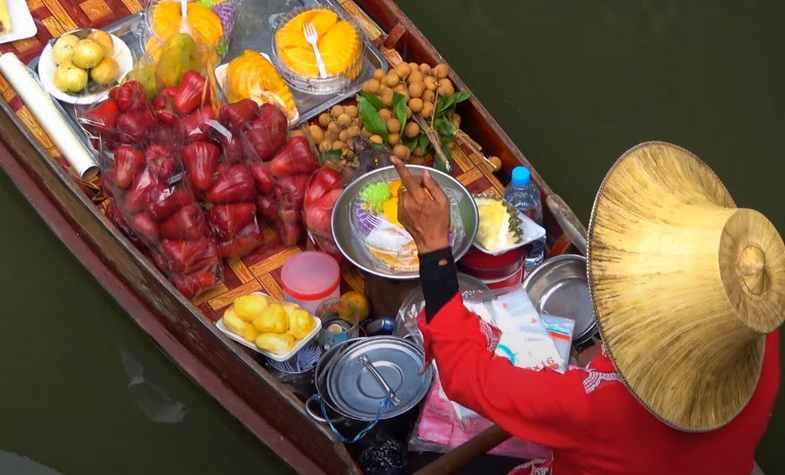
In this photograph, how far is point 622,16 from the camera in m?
3.98

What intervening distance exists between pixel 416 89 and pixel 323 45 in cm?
39

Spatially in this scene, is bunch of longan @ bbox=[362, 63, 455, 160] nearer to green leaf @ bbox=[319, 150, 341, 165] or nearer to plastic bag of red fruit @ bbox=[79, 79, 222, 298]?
green leaf @ bbox=[319, 150, 341, 165]

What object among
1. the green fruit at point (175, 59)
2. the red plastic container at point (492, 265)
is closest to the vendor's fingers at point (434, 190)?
the red plastic container at point (492, 265)

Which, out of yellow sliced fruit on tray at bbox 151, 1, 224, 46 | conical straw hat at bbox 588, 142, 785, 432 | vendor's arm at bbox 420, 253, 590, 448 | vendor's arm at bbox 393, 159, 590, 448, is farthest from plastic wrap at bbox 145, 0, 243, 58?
conical straw hat at bbox 588, 142, 785, 432

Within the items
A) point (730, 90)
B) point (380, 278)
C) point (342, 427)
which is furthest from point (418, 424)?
point (730, 90)

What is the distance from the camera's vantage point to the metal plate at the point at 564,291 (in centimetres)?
250

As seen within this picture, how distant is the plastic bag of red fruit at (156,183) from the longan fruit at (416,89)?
0.58 m

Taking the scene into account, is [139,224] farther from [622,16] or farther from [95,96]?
[622,16]

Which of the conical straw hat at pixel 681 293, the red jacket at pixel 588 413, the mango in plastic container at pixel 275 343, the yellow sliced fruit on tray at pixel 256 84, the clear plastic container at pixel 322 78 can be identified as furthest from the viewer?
the clear plastic container at pixel 322 78

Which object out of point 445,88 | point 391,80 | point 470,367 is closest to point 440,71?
point 445,88

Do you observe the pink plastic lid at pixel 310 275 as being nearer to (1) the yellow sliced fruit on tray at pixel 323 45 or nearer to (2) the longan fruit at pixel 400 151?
(2) the longan fruit at pixel 400 151

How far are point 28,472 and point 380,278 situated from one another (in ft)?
4.16

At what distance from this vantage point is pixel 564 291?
2529 millimetres

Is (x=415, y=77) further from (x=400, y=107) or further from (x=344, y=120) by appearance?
(x=344, y=120)
